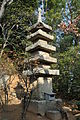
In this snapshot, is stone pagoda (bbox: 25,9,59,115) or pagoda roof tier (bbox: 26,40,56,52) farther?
pagoda roof tier (bbox: 26,40,56,52)

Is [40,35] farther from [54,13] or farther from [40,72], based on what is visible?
[54,13]

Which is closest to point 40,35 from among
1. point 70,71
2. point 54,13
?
point 70,71

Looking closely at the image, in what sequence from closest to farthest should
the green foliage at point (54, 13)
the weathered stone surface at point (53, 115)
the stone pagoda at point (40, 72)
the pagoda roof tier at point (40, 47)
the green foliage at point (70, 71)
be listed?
the weathered stone surface at point (53, 115) < the stone pagoda at point (40, 72) < the pagoda roof tier at point (40, 47) < the green foliage at point (70, 71) < the green foliage at point (54, 13)

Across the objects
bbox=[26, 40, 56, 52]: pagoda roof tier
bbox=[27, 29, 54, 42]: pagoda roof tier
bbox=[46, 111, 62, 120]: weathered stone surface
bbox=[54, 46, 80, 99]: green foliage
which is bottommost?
bbox=[46, 111, 62, 120]: weathered stone surface

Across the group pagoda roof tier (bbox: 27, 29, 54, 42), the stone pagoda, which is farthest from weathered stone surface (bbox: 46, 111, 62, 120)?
pagoda roof tier (bbox: 27, 29, 54, 42)

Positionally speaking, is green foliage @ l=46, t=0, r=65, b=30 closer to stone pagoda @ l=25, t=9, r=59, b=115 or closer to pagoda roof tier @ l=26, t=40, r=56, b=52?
stone pagoda @ l=25, t=9, r=59, b=115

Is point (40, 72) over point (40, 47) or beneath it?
beneath

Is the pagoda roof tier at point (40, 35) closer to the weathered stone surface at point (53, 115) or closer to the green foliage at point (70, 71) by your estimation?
the green foliage at point (70, 71)

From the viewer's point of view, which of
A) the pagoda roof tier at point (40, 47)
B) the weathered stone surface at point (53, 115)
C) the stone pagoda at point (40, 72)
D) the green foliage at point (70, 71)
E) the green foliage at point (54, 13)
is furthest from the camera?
the green foliage at point (54, 13)

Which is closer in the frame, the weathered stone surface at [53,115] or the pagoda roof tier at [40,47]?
the weathered stone surface at [53,115]

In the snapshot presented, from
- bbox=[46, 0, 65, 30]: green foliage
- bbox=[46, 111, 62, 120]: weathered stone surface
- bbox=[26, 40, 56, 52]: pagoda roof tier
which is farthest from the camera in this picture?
bbox=[46, 0, 65, 30]: green foliage

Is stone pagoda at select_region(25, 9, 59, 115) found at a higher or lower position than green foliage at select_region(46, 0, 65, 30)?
lower

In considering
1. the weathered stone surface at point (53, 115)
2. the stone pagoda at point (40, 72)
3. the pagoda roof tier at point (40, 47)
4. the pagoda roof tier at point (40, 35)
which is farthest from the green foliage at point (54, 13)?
the weathered stone surface at point (53, 115)

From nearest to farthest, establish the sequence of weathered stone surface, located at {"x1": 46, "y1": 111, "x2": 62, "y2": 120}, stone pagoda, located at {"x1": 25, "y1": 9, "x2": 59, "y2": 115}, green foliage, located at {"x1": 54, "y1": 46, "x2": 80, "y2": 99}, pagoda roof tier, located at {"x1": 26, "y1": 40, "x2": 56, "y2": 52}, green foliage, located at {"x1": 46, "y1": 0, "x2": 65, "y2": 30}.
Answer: weathered stone surface, located at {"x1": 46, "y1": 111, "x2": 62, "y2": 120} < stone pagoda, located at {"x1": 25, "y1": 9, "x2": 59, "y2": 115} < pagoda roof tier, located at {"x1": 26, "y1": 40, "x2": 56, "y2": 52} < green foliage, located at {"x1": 54, "y1": 46, "x2": 80, "y2": 99} < green foliage, located at {"x1": 46, "y1": 0, "x2": 65, "y2": 30}
